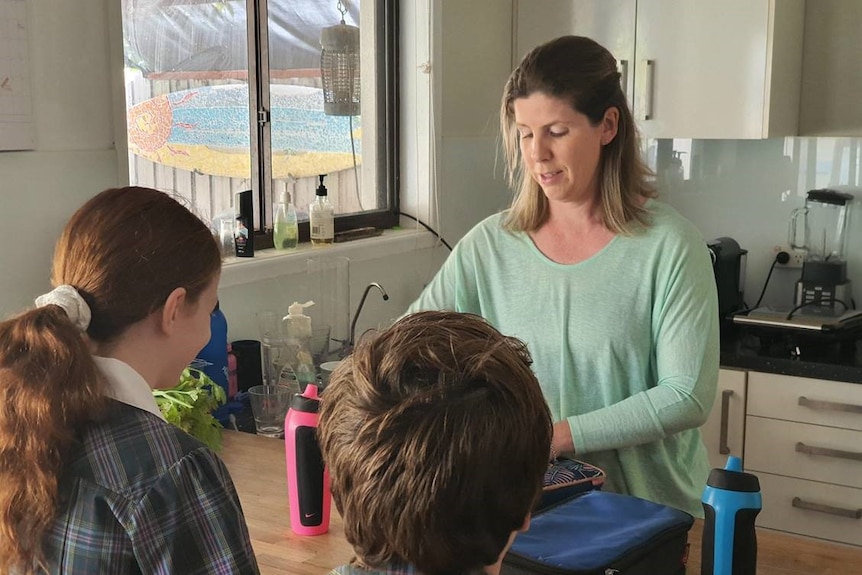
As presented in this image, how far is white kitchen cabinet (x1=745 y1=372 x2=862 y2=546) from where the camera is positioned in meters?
2.82

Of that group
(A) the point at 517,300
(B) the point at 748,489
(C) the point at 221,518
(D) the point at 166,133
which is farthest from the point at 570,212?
(D) the point at 166,133

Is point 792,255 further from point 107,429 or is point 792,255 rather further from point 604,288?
point 107,429

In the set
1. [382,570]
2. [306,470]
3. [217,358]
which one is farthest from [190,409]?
[382,570]

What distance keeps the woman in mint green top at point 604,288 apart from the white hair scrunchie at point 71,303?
Result: 78 centimetres

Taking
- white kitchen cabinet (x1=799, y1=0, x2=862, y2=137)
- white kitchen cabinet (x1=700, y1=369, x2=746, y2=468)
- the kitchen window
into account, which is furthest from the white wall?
white kitchen cabinet (x1=799, y1=0, x2=862, y2=137)

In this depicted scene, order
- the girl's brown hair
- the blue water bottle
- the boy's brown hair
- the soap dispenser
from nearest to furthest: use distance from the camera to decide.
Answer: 1. the boy's brown hair
2. the girl's brown hair
3. the blue water bottle
4. the soap dispenser

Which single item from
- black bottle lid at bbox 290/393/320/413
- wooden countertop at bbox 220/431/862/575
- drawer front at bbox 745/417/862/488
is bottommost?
drawer front at bbox 745/417/862/488

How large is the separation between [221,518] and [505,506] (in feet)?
1.30

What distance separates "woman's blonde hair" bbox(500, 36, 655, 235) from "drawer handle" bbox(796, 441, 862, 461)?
1370mm

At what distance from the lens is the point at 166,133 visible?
8.88ft

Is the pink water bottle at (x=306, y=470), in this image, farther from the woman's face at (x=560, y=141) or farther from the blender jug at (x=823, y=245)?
the blender jug at (x=823, y=245)

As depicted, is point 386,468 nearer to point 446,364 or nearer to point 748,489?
point 446,364

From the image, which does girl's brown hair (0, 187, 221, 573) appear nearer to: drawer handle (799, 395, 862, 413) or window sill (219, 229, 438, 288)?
window sill (219, 229, 438, 288)

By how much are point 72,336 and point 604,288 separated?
94cm
